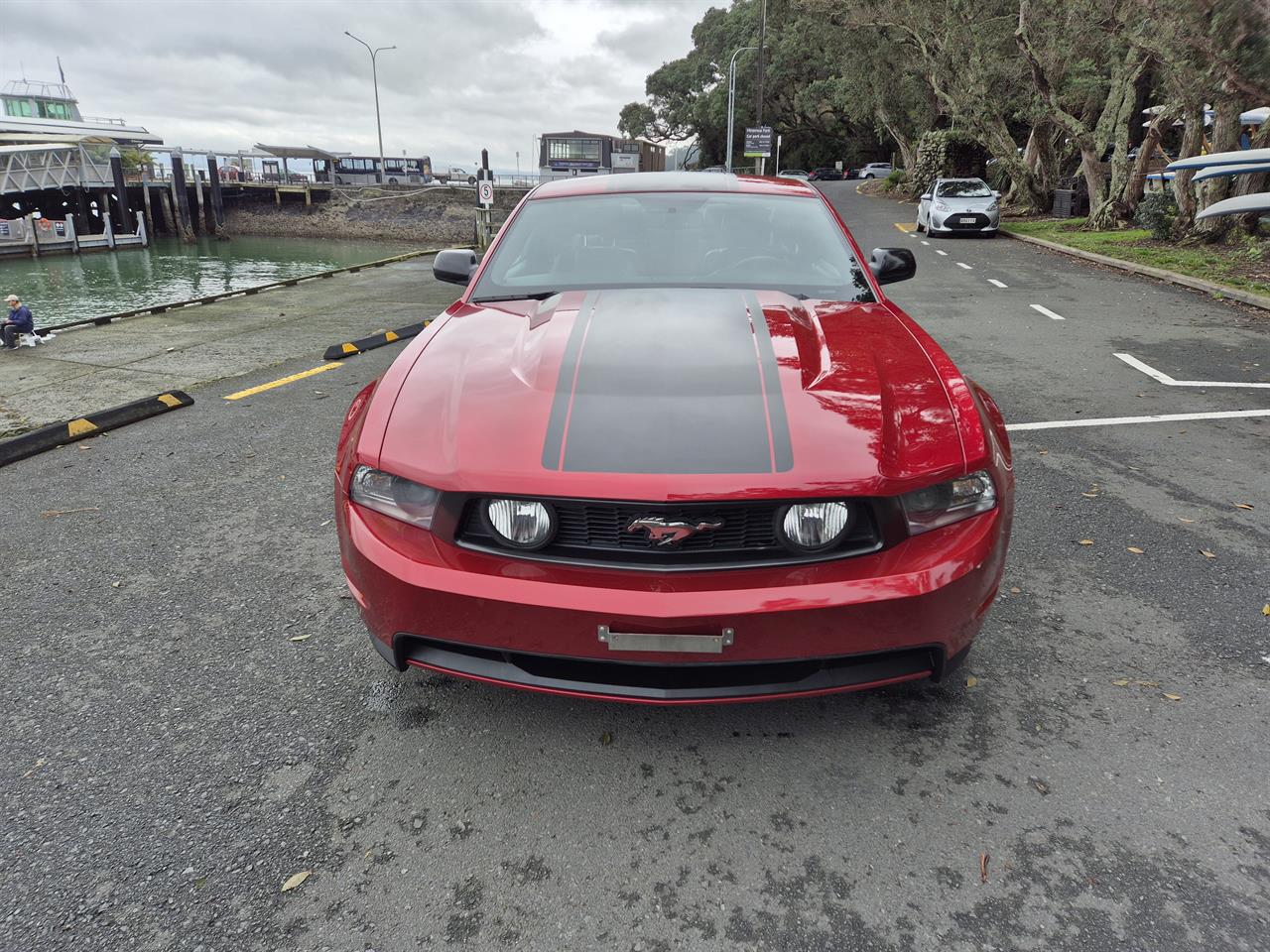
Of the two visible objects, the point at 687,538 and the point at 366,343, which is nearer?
the point at 687,538

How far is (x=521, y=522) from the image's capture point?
83.5 inches

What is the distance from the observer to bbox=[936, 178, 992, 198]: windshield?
872 inches

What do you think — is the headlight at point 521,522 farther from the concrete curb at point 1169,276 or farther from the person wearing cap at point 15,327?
the concrete curb at point 1169,276

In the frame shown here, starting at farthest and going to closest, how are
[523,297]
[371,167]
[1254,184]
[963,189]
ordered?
1. [371,167]
2. [963,189]
3. [1254,184]
4. [523,297]

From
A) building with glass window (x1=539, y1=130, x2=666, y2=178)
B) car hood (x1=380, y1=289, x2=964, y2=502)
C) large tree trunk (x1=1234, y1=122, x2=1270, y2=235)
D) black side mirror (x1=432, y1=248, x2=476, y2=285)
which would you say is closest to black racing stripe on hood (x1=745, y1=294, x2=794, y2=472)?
car hood (x1=380, y1=289, x2=964, y2=502)

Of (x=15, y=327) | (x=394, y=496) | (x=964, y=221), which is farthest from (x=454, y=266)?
(x=964, y=221)

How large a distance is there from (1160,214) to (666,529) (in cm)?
1943

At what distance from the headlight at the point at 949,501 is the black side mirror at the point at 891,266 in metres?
1.93

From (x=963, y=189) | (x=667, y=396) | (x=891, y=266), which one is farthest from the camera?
(x=963, y=189)

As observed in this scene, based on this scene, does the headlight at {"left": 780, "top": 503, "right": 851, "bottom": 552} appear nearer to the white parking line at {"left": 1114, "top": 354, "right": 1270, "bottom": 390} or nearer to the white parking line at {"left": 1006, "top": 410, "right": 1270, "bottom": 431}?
the white parking line at {"left": 1006, "top": 410, "right": 1270, "bottom": 431}

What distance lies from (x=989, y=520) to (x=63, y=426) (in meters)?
5.66

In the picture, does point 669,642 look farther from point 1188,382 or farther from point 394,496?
point 1188,382

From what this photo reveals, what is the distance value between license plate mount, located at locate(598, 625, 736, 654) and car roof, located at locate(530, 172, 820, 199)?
2.59 metres

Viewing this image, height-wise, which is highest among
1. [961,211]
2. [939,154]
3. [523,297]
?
[939,154]
